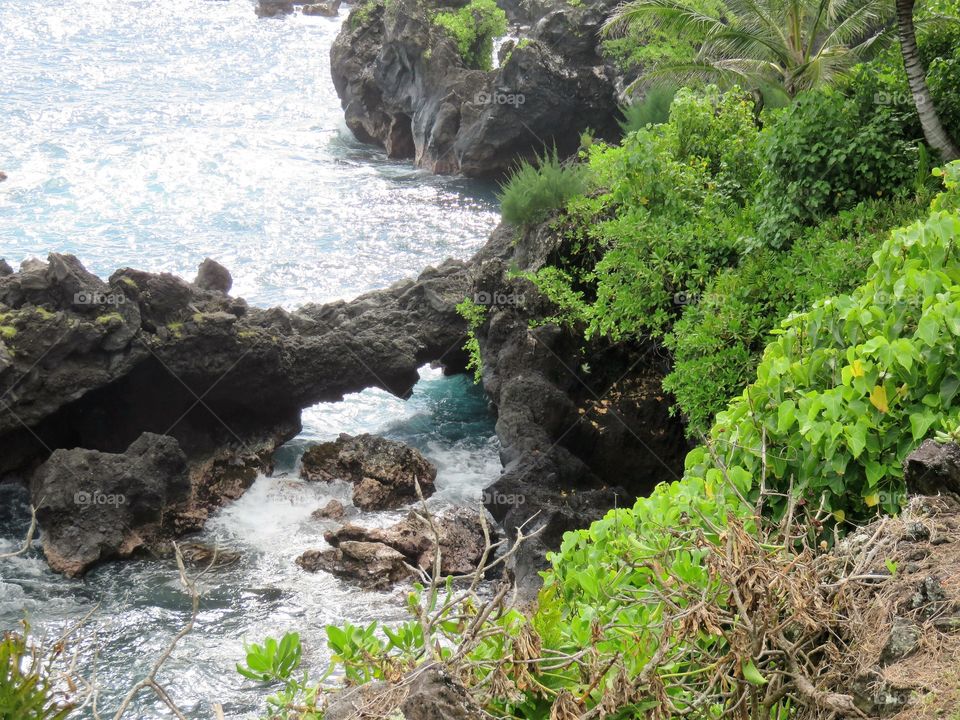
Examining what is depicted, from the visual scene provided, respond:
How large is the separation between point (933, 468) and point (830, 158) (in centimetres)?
782

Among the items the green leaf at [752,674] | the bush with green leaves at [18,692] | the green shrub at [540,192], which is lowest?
the bush with green leaves at [18,692]

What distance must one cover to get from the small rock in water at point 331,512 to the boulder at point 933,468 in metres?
11.6

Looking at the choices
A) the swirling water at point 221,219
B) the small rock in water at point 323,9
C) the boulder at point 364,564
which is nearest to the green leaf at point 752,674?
the swirling water at point 221,219

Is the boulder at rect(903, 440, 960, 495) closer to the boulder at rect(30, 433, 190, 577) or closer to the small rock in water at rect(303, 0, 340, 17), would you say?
the boulder at rect(30, 433, 190, 577)

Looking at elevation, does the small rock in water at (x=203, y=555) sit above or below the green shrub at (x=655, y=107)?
below

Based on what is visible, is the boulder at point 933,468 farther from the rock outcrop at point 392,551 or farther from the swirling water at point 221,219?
the rock outcrop at point 392,551

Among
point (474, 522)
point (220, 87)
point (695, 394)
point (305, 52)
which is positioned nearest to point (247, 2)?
point (305, 52)

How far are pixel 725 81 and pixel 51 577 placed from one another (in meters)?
14.5

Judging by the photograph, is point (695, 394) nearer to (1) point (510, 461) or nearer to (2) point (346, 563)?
(1) point (510, 461)

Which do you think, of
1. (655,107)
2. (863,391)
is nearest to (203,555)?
(863,391)

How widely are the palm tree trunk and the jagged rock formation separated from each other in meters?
17.6

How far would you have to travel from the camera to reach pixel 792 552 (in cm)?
420

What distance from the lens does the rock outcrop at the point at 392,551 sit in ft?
44.2

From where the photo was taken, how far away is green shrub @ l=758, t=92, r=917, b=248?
1158 centimetres
